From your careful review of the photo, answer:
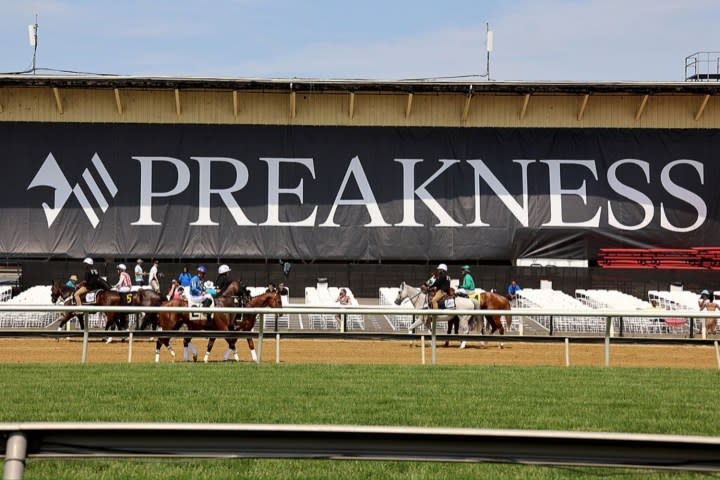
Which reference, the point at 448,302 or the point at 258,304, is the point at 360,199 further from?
the point at 258,304

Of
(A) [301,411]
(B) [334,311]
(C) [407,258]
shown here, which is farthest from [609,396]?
(C) [407,258]

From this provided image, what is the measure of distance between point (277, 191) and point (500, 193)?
716 centimetres

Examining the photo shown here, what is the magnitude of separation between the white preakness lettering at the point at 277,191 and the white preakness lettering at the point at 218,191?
2.35 ft

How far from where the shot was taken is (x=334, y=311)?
16609mm

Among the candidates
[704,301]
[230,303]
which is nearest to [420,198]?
[704,301]

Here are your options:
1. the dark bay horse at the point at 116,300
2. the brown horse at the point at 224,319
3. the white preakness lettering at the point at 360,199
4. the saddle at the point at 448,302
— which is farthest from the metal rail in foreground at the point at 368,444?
the white preakness lettering at the point at 360,199

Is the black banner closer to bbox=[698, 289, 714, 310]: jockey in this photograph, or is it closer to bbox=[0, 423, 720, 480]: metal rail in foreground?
bbox=[698, 289, 714, 310]: jockey

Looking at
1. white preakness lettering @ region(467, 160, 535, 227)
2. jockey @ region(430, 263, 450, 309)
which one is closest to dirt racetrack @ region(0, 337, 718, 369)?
jockey @ region(430, 263, 450, 309)

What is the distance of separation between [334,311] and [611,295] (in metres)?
13.5

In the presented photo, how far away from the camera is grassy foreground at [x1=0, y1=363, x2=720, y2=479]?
6965 millimetres

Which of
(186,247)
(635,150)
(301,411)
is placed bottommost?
(301,411)

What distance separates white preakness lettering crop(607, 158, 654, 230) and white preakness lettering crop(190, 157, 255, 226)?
38.0 feet

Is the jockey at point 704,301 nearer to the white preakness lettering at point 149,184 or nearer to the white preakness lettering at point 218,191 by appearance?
the white preakness lettering at point 218,191

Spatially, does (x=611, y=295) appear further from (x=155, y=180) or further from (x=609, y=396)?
(x=609, y=396)
